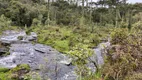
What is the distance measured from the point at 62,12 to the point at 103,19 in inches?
283

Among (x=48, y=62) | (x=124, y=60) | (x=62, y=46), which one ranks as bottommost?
(x=62, y=46)

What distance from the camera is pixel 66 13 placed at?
3647 centimetres

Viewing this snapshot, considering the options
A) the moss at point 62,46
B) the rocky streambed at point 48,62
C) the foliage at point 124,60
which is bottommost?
the moss at point 62,46

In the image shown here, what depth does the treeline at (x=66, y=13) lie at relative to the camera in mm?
32344

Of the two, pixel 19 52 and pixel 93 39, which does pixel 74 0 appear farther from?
pixel 19 52

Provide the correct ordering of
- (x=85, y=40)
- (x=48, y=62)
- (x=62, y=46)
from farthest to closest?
(x=85, y=40), (x=62, y=46), (x=48, y=62)

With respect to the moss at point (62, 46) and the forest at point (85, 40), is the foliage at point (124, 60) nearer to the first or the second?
the forest at point (85, 40)

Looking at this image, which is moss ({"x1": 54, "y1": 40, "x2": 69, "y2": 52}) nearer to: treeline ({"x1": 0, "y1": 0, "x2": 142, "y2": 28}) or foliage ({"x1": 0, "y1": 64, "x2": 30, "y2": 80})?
foliage ({"x1": 0, "y1": 64, "x2": 30, "y2": 80})

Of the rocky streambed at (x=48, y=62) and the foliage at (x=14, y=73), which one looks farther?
the rocky streambed at (x=48, y=62)

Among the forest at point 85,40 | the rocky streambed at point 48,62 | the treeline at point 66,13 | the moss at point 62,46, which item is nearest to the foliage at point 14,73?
the forest at point 85,40

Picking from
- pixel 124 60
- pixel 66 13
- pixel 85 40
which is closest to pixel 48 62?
pixel 124 60

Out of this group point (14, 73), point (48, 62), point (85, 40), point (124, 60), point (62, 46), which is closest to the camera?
point (124, 60)

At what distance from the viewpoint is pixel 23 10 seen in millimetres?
33656

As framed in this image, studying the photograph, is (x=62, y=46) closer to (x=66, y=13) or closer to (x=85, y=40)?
(x=85, y=40)
